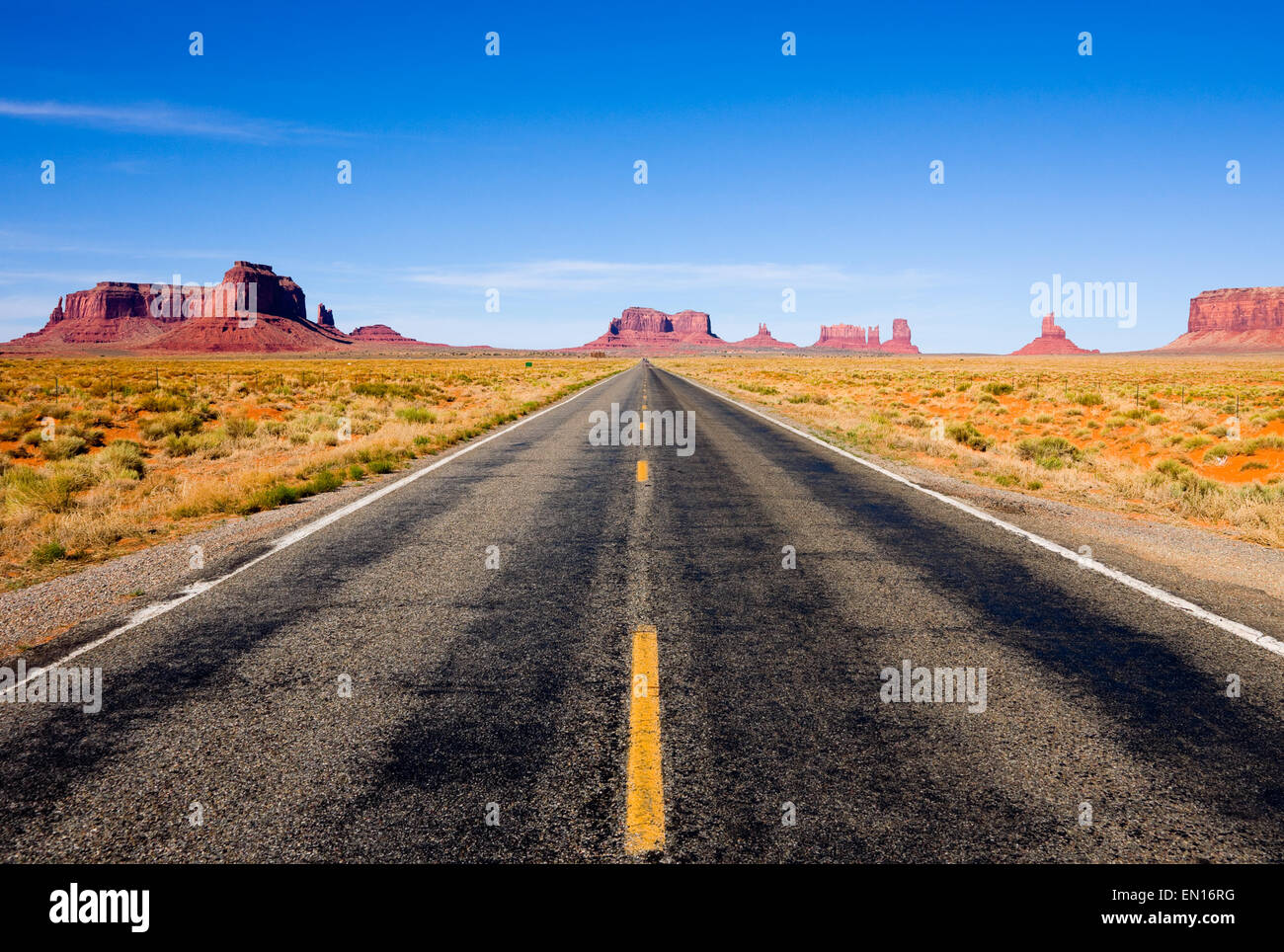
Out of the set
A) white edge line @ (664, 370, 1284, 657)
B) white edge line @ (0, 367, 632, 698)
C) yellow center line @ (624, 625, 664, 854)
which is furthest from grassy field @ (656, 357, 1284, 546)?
white edge line @ (0, 367, 632, 698)

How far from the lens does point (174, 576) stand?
20.8ft

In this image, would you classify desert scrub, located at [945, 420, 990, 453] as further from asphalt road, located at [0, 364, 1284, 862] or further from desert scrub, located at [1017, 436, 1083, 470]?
asphalt road, located at [0, 364, 1284, 862]

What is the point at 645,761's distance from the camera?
3.26 m

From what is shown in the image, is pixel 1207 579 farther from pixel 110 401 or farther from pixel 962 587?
pixel 110 401

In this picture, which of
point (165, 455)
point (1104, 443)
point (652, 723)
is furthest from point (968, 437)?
point (165, 455)

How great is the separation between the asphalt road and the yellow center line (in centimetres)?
1

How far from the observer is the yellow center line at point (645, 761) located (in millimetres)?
2764

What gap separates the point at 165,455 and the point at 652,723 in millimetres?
17259

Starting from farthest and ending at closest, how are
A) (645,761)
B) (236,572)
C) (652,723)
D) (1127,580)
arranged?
(236,572), (1127,580), (652,723), (645,761)

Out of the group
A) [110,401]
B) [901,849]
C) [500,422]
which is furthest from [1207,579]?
[110,401]

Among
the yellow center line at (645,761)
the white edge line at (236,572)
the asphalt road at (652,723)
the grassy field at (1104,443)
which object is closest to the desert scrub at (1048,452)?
the grassy field at (1104,443)

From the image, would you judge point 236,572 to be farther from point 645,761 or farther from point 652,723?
point 645,761

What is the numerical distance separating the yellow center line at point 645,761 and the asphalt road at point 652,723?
1 cm
